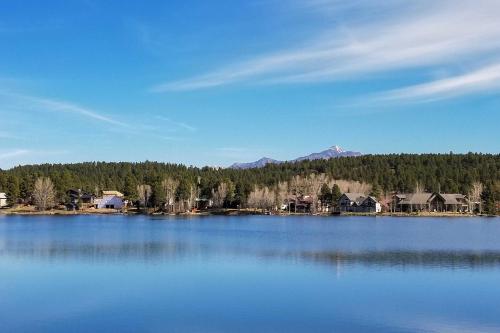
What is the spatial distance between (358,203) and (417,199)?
12058 millimetres

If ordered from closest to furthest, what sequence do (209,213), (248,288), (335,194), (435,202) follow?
(248,288) < (209,213) < (335,194) < (435,202)

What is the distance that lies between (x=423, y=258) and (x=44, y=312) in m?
23.6

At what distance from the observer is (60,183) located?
117 m

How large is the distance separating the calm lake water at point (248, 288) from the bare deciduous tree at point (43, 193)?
236 feet

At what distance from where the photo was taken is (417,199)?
122 m

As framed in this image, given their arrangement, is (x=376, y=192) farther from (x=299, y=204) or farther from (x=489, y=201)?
(x=489, y=201)

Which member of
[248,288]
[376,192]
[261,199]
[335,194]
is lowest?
[248,288]

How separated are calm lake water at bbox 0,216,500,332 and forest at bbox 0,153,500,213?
252ft

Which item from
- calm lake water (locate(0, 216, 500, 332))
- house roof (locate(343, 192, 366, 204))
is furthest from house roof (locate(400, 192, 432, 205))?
calm lake water (locate(0, 216, 500, 332))

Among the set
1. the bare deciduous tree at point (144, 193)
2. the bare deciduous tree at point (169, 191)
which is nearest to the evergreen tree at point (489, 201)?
the bare deciduous tree at point (169, 191)

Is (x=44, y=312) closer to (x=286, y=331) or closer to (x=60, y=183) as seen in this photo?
(x=286, y=331)

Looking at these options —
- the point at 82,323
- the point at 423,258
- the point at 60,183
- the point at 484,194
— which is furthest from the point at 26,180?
A: the point at 82,323

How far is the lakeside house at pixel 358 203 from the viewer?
121 m

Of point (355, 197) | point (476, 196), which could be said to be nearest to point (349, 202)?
point (355, 197)
